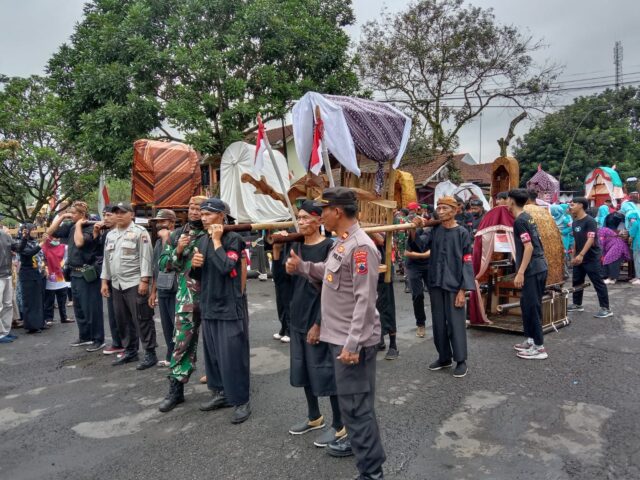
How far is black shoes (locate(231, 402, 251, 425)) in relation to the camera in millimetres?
3889

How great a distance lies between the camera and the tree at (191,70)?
12.4 metres

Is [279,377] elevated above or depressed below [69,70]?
below

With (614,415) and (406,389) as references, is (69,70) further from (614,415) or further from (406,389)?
(614,415)

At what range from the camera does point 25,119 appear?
16828 millimetres

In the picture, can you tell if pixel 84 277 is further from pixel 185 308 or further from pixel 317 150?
pixel 317 150

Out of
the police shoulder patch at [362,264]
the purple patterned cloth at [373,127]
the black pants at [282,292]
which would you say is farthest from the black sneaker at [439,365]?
the police shoulder patch at [362,264]

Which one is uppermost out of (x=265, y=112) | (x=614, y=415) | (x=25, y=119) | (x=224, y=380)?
(x=25, y=119)

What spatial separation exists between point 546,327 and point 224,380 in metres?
4.64

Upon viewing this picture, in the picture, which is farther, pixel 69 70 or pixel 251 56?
pixel 69 70

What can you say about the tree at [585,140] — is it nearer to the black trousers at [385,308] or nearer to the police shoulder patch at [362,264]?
the black trousers at [385,308]

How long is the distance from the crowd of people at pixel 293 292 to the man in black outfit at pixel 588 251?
0.02m

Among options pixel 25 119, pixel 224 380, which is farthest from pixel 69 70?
pixel 224 380

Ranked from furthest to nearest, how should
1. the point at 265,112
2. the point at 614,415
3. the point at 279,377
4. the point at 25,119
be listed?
the point at 25,119 < the point at 265,112 < the point at 279,377 < the point at 614,415

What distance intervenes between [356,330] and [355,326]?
0.9 inches
